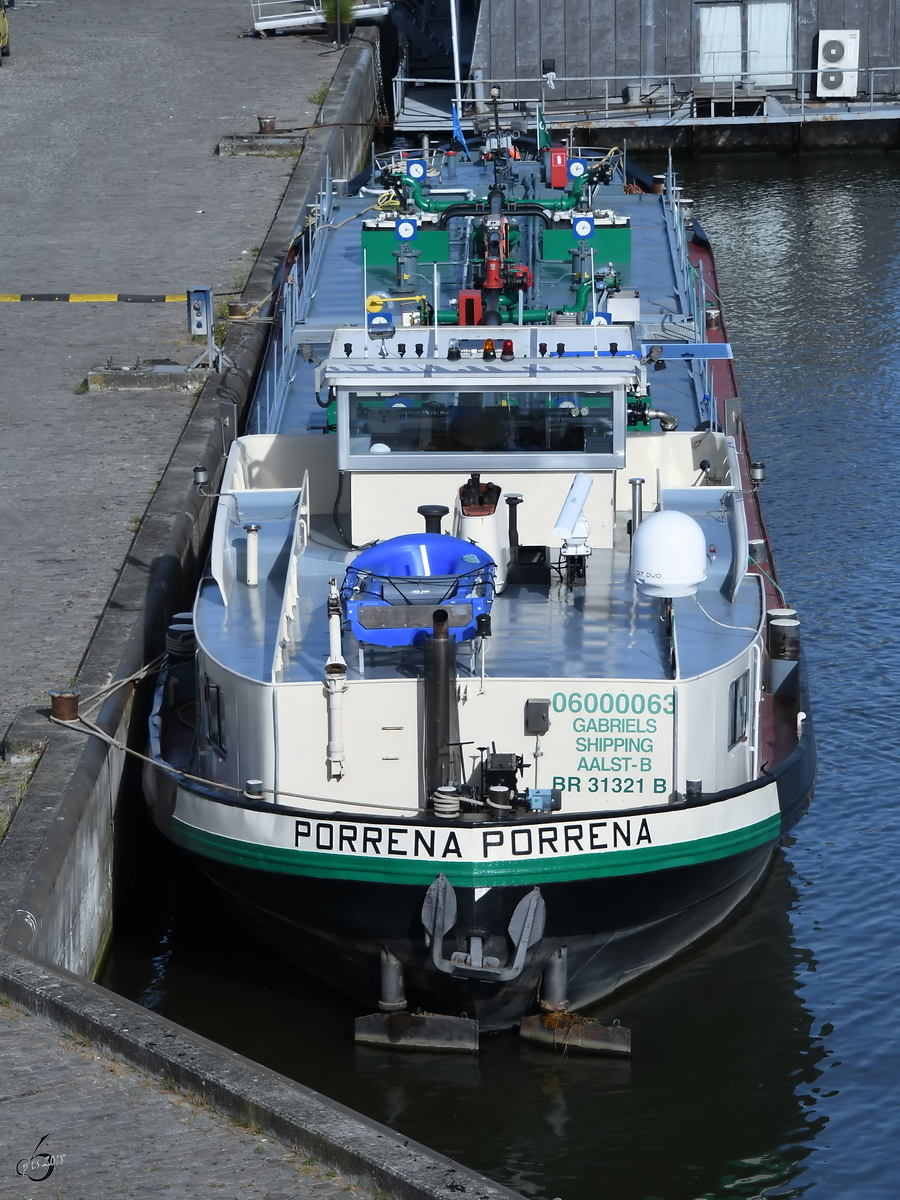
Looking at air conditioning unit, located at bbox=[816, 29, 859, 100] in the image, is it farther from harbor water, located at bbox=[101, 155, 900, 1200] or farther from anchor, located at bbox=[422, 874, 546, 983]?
anchor, located at bbox=[422, 874, 546, 983]

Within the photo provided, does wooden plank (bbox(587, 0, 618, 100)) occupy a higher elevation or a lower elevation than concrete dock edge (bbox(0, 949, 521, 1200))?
higher

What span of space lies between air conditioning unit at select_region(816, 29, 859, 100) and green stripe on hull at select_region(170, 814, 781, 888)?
32015mm

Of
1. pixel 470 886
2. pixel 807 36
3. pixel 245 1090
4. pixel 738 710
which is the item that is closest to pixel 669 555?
pixel 738 710

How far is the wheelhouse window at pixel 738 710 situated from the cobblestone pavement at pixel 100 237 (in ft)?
16.8

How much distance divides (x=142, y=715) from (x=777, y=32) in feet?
102

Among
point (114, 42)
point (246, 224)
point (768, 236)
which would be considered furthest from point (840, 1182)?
point (114, 42)

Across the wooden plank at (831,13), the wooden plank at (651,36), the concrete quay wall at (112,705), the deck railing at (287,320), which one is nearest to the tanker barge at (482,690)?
the concrete quay wall at (112,705)

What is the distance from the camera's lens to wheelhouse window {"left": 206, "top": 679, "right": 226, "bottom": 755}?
13.0 meters

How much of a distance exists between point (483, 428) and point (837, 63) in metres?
29.9

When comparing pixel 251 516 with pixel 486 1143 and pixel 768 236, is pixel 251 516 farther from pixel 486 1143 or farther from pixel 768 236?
pixel 768 236

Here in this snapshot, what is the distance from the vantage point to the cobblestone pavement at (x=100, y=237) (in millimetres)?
16750

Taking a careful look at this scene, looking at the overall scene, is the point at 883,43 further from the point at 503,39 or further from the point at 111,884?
the point at 111,884

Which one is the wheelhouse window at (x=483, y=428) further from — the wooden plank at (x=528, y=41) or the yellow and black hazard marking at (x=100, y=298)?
the wooden plank at (x=528, y=41)

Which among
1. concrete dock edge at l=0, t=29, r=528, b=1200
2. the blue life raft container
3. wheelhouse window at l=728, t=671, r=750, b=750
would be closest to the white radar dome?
wheelhouse window at l=728, t=671, r=750, b=750
